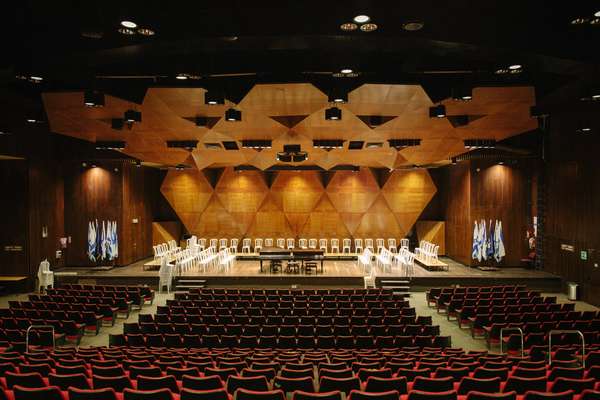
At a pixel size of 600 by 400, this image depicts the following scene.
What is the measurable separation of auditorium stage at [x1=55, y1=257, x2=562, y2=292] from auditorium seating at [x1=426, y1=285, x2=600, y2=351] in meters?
2.99

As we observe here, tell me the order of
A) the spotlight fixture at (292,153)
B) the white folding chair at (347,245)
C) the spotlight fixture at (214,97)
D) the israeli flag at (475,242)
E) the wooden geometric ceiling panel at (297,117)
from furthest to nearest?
the white folding chair at (347,245), the israeli flag at (475,242), the spotlight fixture at (292,153), the wooden geometric ceiling panel at (297,117), the spotlight fixture at (214,97)

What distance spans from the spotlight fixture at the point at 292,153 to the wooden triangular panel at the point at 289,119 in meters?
2.58

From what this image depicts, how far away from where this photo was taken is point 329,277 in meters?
16.6

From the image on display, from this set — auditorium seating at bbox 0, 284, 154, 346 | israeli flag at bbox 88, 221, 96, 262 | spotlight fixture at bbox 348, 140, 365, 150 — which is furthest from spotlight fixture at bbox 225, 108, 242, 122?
israeli flag at bbox 88, 221, 96, 262

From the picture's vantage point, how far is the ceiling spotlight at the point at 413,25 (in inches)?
230

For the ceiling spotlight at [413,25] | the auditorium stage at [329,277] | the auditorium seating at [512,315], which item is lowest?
the auditorium stage at [329,277]

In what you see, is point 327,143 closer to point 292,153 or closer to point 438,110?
point 292,153

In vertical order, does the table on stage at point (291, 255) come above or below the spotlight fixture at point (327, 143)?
below

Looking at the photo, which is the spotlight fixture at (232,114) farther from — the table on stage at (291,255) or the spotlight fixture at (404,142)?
the table on stage at (291,255)

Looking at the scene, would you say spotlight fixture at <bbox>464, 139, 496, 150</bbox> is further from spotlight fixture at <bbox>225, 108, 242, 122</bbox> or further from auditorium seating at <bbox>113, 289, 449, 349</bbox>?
spotlight fixture at <bbox>225, 108, 242, 122</bbox>

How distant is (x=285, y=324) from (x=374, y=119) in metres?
6.77

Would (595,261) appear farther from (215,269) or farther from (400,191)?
(215,269)

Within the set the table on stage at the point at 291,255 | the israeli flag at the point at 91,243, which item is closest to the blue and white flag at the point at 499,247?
the table on stage at the point at 291,255

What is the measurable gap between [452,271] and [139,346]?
13.4 meters
